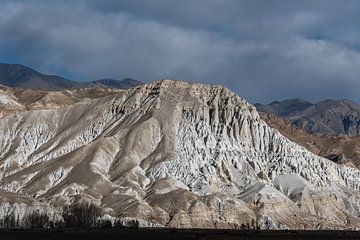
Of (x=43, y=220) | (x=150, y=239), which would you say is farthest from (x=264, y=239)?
(x=43, y=220)

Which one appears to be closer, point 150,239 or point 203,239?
point 203,239

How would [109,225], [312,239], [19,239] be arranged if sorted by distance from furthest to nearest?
[109,225] → [312,239] → [19,239]

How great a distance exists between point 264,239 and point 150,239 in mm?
18673

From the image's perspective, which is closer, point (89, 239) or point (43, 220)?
point (89, 239)

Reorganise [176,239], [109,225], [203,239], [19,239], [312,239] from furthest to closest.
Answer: [109,225] < [312,239] < [176,239] < [19,239] < [203,239]

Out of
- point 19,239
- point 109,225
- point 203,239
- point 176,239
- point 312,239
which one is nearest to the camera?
point 203,239

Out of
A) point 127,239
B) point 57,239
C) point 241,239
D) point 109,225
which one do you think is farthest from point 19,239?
point 109,225

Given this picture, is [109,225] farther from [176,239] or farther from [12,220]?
[176,239]

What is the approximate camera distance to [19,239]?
110 m

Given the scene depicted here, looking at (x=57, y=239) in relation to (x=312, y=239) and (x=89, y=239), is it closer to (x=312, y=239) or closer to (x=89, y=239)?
(x=89, y=239)

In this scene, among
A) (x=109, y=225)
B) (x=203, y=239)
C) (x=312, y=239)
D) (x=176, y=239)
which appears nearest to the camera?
(x=203, y=239)

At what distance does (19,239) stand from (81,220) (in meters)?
86.5

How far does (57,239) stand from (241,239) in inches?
1104

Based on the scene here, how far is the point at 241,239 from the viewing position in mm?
114250
